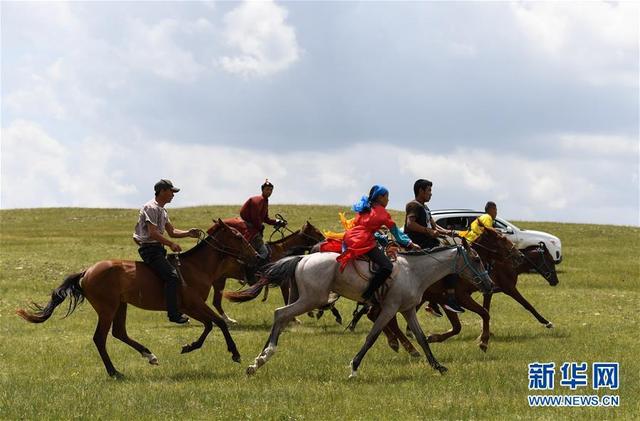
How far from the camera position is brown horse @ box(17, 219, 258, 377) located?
12.8 m

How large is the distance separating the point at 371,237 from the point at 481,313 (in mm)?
3981

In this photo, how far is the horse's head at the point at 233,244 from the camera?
14297 millimetres

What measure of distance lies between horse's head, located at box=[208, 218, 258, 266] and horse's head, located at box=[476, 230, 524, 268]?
525 centimetres

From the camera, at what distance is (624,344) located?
15.9 m

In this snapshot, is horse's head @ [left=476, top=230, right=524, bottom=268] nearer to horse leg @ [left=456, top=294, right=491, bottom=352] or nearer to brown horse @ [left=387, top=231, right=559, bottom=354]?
brown horse @ [left=387, top=231, right=559, bottom=354]

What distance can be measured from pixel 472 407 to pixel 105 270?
6297 millimetres

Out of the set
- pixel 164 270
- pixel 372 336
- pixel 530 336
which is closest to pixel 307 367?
pixel 372 336

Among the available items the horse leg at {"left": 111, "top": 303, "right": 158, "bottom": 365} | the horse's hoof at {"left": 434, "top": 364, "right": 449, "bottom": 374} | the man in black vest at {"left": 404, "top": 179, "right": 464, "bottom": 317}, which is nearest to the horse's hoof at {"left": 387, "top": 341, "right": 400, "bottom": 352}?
the man in black vest at {"left": 404, "top": 179, "right": 464, "bottom": 317}

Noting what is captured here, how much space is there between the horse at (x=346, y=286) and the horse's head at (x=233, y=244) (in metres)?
1.45

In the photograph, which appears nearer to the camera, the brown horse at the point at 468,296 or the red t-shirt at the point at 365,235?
the red t-shirt at the point at 365,235

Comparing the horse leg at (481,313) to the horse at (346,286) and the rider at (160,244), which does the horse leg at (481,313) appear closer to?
the horse at (346,286)

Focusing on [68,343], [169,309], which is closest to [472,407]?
[169,309]

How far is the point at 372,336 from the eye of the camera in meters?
12.3

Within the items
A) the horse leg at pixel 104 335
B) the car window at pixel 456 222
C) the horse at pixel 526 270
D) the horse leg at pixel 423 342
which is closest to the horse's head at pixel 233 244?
the horse leg at pixel 104 335
